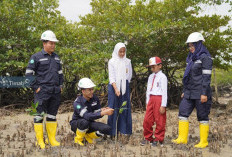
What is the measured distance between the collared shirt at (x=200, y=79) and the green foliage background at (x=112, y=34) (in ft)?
9.85

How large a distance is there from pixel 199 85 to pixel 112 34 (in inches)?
160

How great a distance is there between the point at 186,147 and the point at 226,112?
4124 mm

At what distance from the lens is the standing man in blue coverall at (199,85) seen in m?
4.46

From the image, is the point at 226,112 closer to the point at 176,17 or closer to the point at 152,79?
the point at 176,17

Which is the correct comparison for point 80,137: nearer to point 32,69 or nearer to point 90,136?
point 90,136

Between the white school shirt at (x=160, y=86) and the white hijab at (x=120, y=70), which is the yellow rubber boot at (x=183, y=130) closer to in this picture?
the white school shirt at (x=160, y=86)

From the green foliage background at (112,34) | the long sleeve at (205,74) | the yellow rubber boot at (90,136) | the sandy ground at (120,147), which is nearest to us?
the sandy ground at (120,147)

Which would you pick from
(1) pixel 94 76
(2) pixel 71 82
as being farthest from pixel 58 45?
(1) pixel 94 76

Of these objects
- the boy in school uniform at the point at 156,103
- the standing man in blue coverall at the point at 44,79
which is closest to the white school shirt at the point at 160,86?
the boy in school uniform at the point at 156,103

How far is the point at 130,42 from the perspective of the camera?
26.9 feet

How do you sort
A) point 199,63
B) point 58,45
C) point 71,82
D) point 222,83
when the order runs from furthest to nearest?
1. point 222,83
2. point 71,82
3. point 58,45
4. point 199,63

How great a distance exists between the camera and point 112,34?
8086 millimetres

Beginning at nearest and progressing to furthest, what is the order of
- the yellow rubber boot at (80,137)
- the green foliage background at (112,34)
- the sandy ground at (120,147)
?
1. the sandy ground at (120,147)
2. the yellow rubber boot at (80,137)
3. the green foliage background at (112,34)

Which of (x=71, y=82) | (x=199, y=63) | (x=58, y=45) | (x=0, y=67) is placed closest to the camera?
(x=199, y=63)
